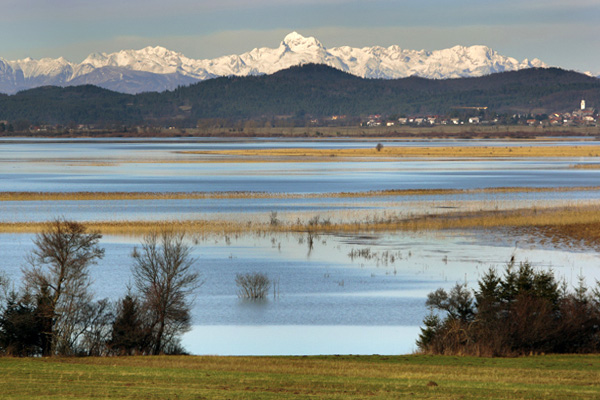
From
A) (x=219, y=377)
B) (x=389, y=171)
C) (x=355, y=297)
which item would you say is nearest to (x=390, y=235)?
(x=355, y=297)

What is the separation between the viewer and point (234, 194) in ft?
206

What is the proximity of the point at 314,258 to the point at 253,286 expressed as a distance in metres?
7.58

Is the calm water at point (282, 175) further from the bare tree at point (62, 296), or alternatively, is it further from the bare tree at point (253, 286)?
the bare tree at point (62, 296)

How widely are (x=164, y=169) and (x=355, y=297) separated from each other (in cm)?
6573

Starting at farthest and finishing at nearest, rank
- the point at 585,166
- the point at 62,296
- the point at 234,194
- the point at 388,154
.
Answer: the point at 388,154
the point at 585,166
the point at 234,194
the point at 62,296

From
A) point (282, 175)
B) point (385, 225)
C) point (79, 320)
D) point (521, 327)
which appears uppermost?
point (282, 175)

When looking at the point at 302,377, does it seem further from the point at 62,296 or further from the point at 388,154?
the point at 388,154

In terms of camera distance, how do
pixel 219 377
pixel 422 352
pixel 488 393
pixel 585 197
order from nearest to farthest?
pixel 488 393
pixel 219 377
pixel 422 352
pixel 585 197

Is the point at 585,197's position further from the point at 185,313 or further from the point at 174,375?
the point at 174,375

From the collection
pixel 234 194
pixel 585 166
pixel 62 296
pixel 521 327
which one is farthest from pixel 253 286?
pixel 585 166

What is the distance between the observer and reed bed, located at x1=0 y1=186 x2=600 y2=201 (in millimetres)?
59781

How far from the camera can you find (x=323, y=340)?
24.4 metres

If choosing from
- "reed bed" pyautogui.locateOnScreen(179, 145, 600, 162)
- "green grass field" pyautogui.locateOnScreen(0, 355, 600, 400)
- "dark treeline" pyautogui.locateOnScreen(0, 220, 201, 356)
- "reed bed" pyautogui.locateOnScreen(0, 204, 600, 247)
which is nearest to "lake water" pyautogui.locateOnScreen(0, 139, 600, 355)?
"dark treeline" pyautogui.locateOnScreen(0, 220, 201, 356)

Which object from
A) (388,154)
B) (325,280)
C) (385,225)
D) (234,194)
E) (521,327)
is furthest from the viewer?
(388,154)
